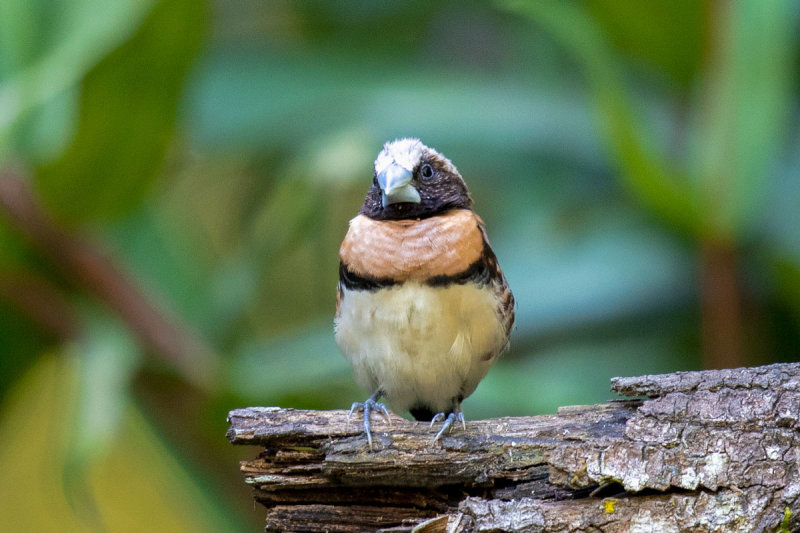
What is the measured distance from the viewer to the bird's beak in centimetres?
283

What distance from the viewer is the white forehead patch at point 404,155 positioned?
2.94 m

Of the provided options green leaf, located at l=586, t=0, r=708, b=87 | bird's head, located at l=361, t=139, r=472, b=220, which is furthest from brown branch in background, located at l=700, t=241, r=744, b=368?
bird's head, located at l=361, t=139, r=472, b=220

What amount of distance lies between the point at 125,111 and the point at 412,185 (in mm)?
1623

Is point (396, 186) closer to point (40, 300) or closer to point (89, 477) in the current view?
point (40, 300)

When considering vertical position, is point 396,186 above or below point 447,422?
above

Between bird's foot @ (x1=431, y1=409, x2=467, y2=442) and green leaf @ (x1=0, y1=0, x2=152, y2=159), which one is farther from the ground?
green leaf @ (x1=0, y1=0, x2=152, y2=159)

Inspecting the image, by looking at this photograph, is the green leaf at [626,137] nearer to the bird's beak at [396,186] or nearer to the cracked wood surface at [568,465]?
the bird's beak at [396,186]

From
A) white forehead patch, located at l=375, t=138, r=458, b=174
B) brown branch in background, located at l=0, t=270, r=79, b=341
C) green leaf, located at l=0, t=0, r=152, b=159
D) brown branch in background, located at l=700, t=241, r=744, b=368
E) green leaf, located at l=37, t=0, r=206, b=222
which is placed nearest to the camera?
white forehead patch, located at l=375, t=138, r=458, b=174

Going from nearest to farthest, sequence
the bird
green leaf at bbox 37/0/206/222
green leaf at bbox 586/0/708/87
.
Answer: the bird
green leaf at bbox 37/0/206/222
green leaf at bbox 586/0/708/87

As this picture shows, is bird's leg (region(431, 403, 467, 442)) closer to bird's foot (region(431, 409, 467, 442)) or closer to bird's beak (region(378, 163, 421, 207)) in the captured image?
bird's foot (region(431, 409, 467, 442))

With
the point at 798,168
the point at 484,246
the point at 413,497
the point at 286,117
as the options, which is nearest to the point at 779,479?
the point at 413,497

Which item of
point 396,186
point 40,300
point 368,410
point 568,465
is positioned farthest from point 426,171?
point 40,300

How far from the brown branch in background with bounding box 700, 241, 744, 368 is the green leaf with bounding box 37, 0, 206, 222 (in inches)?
90.8

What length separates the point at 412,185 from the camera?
292 cm
